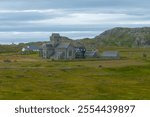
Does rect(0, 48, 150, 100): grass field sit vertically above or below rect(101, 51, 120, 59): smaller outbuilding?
above

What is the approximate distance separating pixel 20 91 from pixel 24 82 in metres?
14.0

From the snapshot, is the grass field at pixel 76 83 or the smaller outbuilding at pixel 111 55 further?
the smaller outbuilding at pixel 111 55

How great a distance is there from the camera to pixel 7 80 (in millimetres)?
84062

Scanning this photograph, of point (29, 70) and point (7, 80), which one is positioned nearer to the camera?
point (7, 80)

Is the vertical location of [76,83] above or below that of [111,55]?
above

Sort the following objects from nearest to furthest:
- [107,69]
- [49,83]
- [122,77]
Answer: [49,83] < [122,77] < [107,69]

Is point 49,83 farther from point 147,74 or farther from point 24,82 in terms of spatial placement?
point 147,74

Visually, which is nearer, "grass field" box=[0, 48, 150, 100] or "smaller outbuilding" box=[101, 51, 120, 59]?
"grass field" box=[0, 48, 150, 100]

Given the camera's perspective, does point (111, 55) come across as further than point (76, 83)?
Yes

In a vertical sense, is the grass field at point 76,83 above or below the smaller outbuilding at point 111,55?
above

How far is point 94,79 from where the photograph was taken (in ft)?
290

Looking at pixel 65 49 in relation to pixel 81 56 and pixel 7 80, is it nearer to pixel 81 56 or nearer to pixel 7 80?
pixel 81 56

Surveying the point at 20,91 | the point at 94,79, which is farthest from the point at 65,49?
the point at 20,91

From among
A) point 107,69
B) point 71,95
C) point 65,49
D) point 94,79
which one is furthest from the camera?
point 65,49
